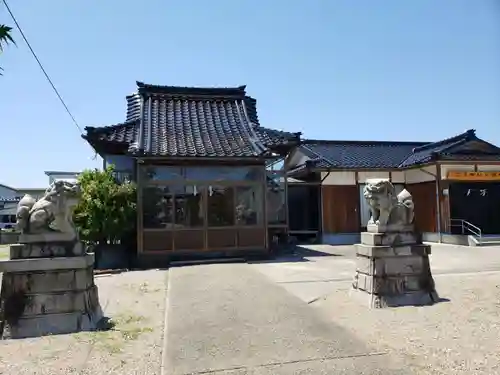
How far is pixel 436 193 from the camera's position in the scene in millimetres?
15789

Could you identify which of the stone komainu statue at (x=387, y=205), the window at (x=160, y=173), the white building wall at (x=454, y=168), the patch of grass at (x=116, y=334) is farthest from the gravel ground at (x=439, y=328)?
the white building wall at (x=454, y=168)

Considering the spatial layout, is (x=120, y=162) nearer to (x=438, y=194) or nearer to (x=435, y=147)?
(x=438, y=194)

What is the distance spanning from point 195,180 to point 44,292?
22.3 ft

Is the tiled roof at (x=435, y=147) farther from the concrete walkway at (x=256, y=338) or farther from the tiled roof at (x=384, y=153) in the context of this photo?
the concrete walkway at (x=256, y=338)

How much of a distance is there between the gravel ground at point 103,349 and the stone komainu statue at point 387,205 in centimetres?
386

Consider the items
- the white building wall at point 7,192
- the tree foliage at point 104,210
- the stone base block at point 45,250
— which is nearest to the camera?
the stone base block at point 45,250

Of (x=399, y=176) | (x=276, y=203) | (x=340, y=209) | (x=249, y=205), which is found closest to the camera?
(x=249, y=205)

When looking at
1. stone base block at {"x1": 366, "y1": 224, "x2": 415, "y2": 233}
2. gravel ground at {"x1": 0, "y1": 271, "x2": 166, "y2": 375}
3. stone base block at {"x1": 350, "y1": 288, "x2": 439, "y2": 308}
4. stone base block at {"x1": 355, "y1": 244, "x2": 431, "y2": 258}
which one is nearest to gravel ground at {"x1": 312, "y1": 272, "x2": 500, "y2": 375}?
stone base block at {"x1": 350, "y1": 288, "x2": 439, "y2": 308}

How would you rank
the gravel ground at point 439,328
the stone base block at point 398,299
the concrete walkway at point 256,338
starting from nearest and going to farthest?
1. the concrete walkway at point 256,338
2. the gravel ground at point 439,328
3. the stone base block at point 398,299

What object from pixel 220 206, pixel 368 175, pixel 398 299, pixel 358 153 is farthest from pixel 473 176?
pixel 398 299

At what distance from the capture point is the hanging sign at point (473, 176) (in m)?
15.6

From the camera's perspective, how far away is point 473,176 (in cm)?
1575

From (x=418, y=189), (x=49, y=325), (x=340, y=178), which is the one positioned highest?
(x=340, y=178)

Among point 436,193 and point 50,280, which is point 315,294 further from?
point 436,193
